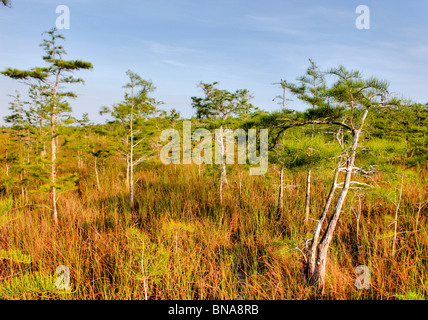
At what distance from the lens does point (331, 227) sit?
3.38 m

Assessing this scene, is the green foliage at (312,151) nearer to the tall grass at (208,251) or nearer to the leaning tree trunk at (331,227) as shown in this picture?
the leaning tree trunk at (331,227)

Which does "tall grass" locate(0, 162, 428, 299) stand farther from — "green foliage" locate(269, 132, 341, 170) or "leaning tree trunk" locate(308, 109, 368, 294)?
"green foliage" locate(269, 132, 341, 170)

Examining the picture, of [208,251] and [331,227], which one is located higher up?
[331,227]

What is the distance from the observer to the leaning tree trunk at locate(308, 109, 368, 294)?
10.7ft

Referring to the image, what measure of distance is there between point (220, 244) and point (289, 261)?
189 centimetres

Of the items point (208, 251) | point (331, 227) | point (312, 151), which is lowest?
point (208, 251)

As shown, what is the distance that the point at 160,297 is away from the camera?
4.17 meters

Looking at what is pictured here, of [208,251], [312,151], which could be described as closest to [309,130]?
[312,151]

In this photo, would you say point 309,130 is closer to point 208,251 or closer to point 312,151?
point 312,151

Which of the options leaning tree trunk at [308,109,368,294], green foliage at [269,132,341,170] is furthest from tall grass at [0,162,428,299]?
green foliage at [269,132,341,170]
